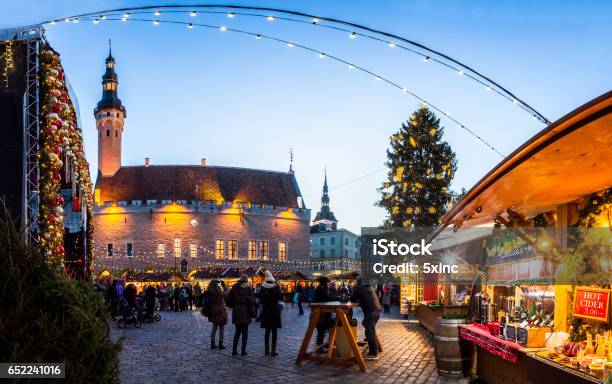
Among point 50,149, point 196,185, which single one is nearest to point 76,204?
point 50,149

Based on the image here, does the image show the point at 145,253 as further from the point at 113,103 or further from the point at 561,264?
the point at 561,264

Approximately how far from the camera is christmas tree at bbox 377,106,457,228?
30500 millimetres

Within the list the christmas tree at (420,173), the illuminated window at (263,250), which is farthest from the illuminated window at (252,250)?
the christmas tree at (420,173)

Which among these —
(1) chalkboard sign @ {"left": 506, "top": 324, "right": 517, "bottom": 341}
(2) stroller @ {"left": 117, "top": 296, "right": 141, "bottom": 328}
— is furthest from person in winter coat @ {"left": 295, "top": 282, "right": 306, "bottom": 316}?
(1) chalkboard sign @ {"left": 506, "top": 324, "right": 517, "bottom": 341}

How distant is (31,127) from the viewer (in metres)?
11.0

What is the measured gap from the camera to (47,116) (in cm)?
1080

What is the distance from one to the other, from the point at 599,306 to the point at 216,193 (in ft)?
175

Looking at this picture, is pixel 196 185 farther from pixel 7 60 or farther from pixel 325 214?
pixel 325 214

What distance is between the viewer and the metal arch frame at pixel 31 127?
34.7 feet

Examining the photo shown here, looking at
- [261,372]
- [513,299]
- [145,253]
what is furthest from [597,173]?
[145,253]

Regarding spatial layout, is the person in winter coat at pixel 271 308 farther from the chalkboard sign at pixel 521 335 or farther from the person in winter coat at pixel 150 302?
the person in winter coat at pixel 150 302

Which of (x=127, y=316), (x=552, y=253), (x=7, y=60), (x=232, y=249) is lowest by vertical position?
(x=127, y=316)

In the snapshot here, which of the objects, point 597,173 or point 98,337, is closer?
point 98,337

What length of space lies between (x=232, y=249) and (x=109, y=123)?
1933 centimetres
